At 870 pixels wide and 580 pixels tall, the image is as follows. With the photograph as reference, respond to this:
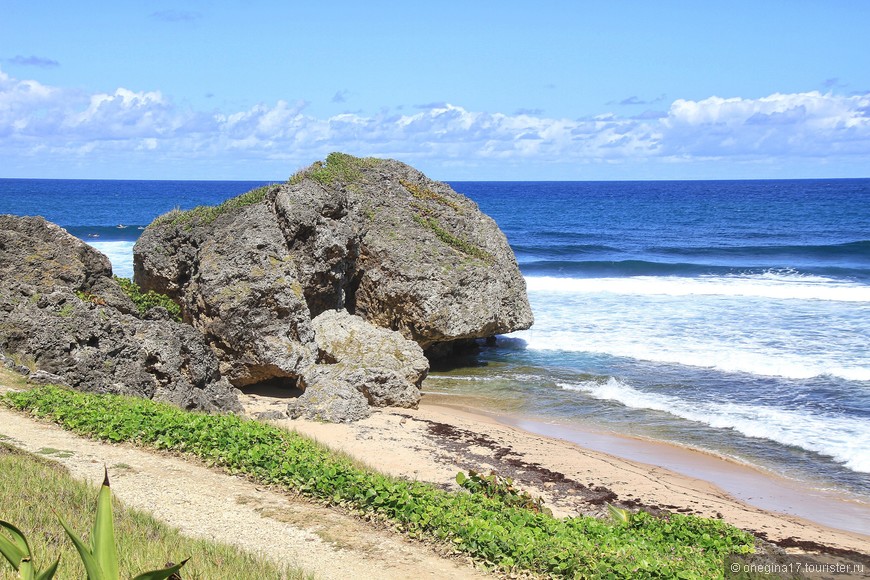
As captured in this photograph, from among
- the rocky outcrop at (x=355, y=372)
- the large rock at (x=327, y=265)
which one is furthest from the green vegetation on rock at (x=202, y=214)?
the rocky outcrop at (x=355, y=372)

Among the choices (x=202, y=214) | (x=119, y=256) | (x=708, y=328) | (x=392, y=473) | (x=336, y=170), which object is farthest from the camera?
(x=119, y=256)

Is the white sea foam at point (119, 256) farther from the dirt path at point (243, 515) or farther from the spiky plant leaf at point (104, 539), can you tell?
the spiky plant leaf at point (104, 539)

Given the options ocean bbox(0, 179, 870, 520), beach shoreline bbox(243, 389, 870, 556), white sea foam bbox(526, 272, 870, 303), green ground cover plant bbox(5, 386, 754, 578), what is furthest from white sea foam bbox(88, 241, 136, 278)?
green ground cover plant bbox(5, 386, 754, 578)

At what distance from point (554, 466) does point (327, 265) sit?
806 centimetres

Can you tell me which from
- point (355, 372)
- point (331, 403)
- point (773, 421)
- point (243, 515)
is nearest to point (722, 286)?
point (773, 421)

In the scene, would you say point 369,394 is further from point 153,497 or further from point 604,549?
point 604,549

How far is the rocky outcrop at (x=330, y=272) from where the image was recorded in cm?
1823

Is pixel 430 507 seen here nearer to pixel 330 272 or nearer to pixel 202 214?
pixel 330 272

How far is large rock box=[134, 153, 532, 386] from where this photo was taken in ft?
60.0

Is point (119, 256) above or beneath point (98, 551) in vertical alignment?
beneath

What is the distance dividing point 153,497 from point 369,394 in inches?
315

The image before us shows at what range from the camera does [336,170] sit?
77.3 ft

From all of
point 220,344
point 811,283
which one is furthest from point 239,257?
point 811,283

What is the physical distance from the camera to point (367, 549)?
9.41 metres
